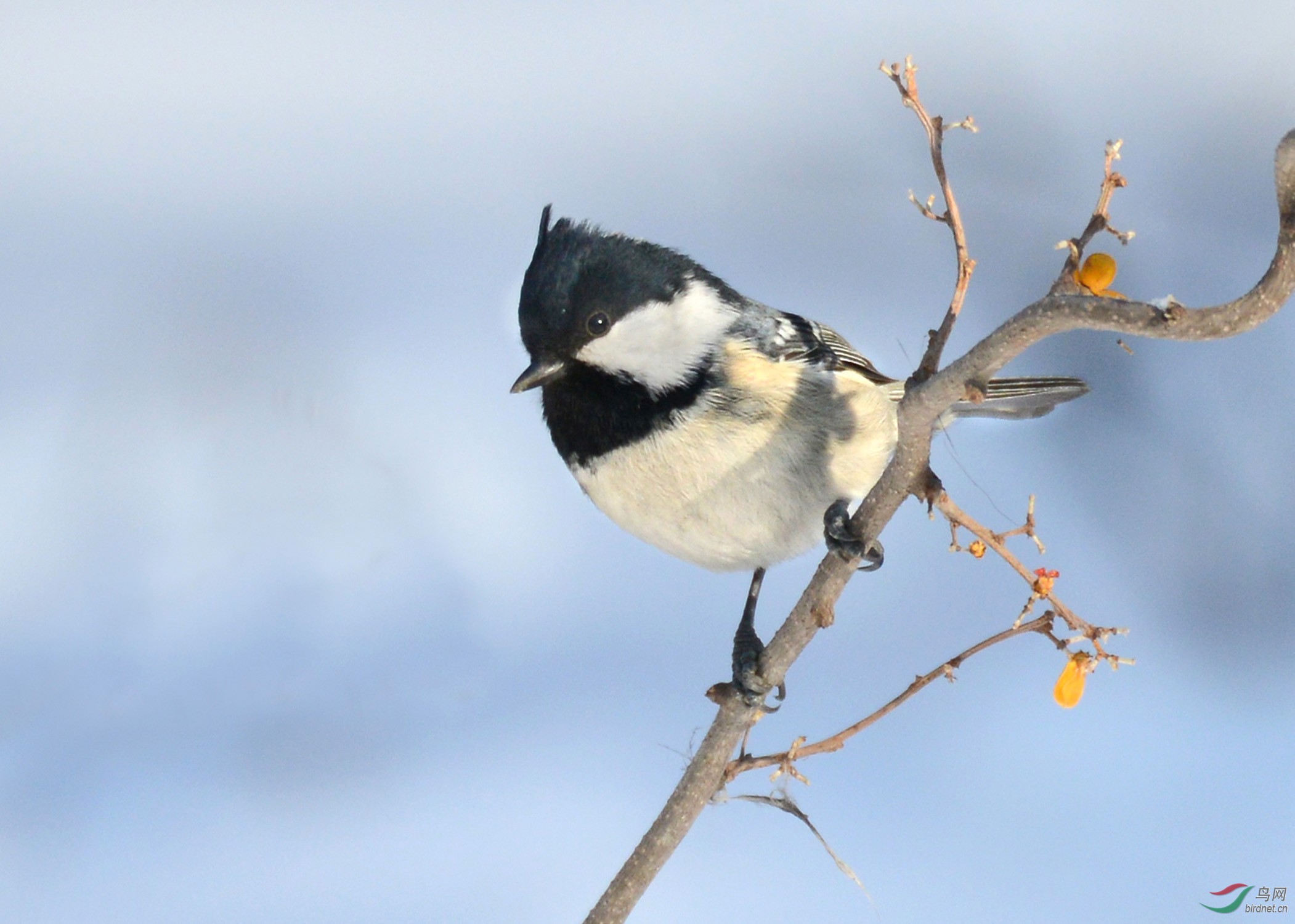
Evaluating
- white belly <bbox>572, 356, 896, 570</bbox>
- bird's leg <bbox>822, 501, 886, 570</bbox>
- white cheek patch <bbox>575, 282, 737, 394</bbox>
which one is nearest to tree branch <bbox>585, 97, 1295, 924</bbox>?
bird's leg <bbox>822, 501, 886, 570</bbox>

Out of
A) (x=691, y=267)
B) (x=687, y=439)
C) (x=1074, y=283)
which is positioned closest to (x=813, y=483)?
(x=687, y=439)

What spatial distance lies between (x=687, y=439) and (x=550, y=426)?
167mm

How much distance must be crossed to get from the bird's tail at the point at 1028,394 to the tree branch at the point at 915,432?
27cm

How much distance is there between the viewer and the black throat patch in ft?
3.33

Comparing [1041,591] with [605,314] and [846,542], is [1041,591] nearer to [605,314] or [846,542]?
[846,542]

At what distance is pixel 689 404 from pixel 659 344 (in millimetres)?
64

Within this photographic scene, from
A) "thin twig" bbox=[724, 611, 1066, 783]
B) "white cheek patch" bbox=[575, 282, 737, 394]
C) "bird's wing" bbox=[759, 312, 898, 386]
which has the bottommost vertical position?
"thin twig" bbox=[724, 611, 1066, 783]

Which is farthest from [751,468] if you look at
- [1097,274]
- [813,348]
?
[1097,274]

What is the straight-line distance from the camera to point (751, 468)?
1.02 meters

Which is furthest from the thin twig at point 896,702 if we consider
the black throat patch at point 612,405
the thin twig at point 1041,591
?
the black throat patch at point 612,405

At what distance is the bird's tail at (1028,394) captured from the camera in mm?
1078

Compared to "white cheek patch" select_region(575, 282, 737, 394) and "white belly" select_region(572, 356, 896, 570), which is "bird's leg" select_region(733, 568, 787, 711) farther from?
"white cheek patch" select_region(575, 282, 737, 394)

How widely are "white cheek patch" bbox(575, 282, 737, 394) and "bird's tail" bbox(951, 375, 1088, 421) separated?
0.26 meters

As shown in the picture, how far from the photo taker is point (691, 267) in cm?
111
